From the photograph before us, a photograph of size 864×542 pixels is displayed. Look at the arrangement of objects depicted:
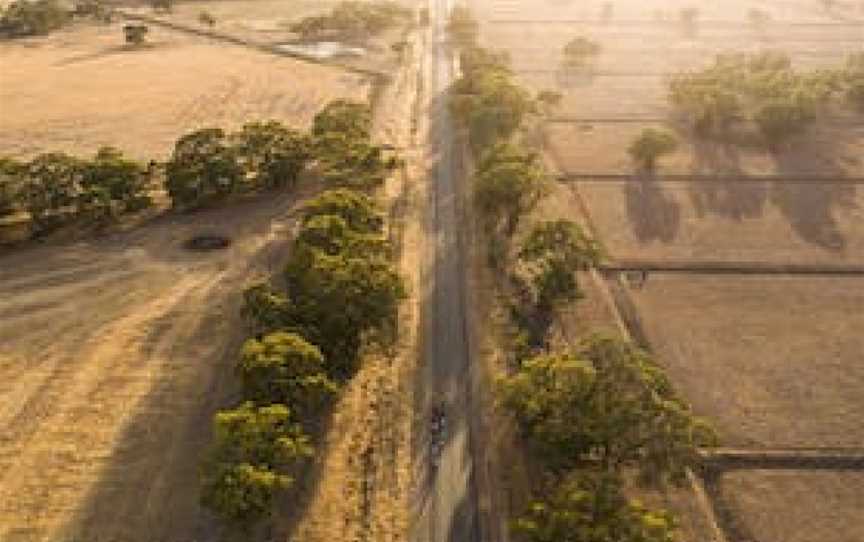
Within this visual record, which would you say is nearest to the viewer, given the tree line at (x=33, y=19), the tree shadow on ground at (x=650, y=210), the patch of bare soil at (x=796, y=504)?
the patch of bare soil at (x=796, y=504)

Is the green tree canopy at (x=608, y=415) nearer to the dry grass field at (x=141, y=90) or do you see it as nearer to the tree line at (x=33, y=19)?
the dry grass field at (x=141, y=90)

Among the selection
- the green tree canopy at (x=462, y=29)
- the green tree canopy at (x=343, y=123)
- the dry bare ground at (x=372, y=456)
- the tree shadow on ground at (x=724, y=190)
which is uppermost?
the green tree canopy at (x=462, y=29)

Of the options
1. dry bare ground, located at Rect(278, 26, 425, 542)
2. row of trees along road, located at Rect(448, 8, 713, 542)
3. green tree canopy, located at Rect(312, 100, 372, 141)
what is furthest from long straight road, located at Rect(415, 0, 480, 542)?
green tree canopy, located at Rect(312, 100, 372, 141)

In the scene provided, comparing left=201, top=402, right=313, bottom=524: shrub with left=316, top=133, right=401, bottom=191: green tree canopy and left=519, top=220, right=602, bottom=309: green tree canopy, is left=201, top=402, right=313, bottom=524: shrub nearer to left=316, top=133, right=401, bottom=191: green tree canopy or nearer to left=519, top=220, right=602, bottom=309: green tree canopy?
left=519, top=220, right=602, bottom=309: green tree canopy

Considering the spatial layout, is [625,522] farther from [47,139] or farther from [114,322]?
[47,139]

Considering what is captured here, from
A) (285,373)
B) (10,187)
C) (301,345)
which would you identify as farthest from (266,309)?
(10,187)

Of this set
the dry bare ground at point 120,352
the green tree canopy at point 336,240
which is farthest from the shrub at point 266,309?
the green tree canopy at point 336,240

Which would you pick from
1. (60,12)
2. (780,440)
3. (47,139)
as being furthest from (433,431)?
(60,12)

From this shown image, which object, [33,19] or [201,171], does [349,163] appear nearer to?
[201,171]
